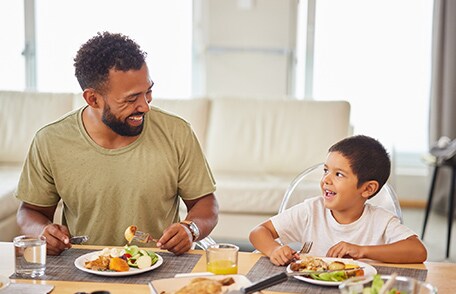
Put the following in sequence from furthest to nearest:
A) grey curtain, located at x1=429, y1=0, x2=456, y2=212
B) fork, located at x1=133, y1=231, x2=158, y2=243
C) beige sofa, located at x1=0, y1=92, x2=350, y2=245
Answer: grey curtain, located at x1=429, y1=0, x2=456, y2=212 → beige sofa, located at x1=0, y1=92, x2=350, y2=245 → fork, located at x1=133, y1=231, x2=158, y2=243

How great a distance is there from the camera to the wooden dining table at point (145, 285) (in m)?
1.70

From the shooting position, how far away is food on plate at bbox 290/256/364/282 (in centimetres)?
174

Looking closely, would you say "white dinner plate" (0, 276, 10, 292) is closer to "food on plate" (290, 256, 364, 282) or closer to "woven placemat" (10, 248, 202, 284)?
"woven placemat" (10, 248, 202, 284)

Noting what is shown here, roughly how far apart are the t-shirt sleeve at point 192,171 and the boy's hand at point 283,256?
539 mm

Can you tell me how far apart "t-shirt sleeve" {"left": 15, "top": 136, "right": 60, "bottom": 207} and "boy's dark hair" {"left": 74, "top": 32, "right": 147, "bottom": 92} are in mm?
272

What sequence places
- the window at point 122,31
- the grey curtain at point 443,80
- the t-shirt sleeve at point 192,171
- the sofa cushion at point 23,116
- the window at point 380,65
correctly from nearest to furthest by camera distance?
the t-shirt sleeve at point 192,171 < the sofa cushion at point 23,116 < the grey curtain at point 443,80 < the window at point 380,65 < the window at point 122,31

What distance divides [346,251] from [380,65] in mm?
4192

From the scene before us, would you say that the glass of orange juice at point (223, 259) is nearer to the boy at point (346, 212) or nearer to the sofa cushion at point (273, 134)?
the boy at point (346, 212)

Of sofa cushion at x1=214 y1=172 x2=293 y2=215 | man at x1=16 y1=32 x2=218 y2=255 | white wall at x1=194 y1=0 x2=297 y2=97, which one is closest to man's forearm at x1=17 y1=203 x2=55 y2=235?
man at x1=16 y1=32 x2=218 y2=255

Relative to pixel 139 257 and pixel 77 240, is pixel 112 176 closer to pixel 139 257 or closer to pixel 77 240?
pixel 77 240

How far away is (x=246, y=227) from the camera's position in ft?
13.5

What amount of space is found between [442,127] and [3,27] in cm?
360

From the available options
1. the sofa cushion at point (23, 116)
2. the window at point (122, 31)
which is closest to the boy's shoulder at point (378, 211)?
the sofa cushion at point (23, 116)

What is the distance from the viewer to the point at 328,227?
2223 mm
